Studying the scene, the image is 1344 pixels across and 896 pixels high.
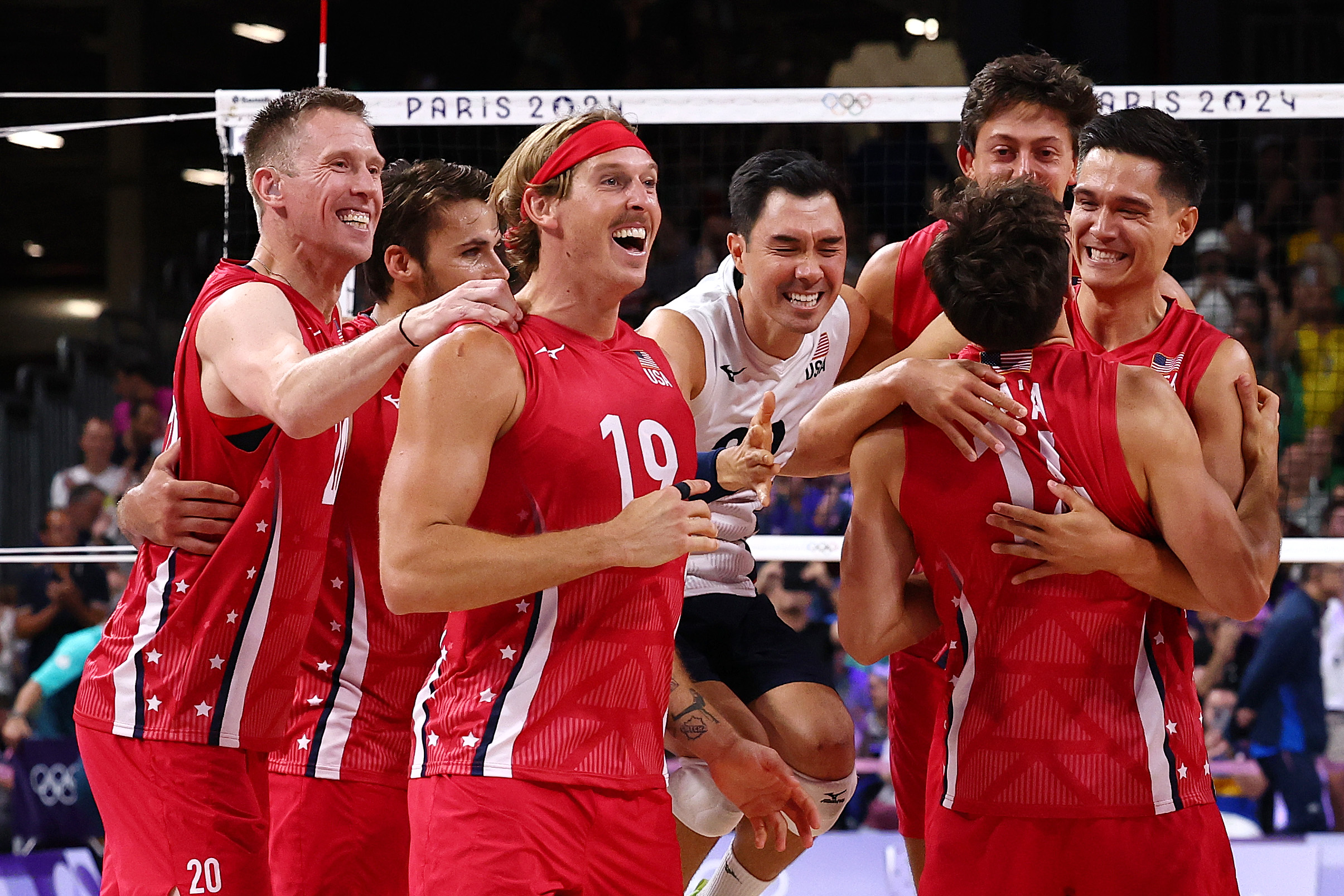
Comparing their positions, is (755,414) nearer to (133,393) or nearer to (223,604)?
(223,604)

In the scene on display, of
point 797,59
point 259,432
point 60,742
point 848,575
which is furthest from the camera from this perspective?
point 797,59

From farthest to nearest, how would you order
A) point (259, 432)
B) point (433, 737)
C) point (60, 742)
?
point (60, 742), point (259, 432), point (433, 737)

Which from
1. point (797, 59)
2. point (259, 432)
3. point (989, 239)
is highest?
point (797, 59)

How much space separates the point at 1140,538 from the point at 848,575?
696 millimetres

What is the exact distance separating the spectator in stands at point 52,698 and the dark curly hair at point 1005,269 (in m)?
8.15

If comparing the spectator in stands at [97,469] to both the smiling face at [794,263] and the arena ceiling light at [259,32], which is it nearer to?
the arena ceiling light at [259,32]

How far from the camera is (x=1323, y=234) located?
1148cm

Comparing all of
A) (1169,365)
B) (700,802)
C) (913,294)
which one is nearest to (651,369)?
(1169,365)

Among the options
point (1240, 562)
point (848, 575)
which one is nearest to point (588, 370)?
point (848, 575)

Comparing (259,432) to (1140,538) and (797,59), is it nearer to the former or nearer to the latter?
(1140,538)

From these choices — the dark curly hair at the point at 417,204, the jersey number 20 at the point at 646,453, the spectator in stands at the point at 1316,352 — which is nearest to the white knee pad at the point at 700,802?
the jersey number 20 at the point at 646,453

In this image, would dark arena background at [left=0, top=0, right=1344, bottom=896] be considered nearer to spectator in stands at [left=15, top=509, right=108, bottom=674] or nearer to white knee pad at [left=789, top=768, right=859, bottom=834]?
spectator in stands at [left=15, top=509, right=108, bottom=674]

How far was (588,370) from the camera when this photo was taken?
10.4ft

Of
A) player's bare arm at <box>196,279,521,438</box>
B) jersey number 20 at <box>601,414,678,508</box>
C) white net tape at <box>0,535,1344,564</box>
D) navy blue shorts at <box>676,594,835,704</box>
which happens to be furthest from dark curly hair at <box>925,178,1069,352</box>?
white net tape at <box>0,535,1344,564</box>
